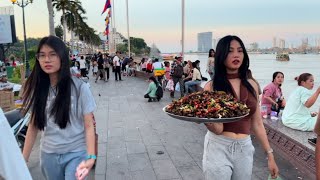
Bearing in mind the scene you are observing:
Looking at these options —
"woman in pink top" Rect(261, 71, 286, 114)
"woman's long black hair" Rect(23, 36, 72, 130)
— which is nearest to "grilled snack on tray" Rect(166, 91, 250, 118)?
"woman's long black hair" Rect(23, 36, 72, 130)

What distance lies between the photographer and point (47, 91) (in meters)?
2.29

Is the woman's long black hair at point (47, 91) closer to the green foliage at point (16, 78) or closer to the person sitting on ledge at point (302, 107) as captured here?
the person sitting on ledge at point (302, 107)

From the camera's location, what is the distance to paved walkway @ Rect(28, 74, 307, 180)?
4527 mm

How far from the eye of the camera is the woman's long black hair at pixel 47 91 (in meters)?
2.21

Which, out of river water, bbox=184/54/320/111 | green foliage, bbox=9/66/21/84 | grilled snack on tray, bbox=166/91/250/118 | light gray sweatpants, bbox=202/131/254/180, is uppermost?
grilled snack on tray, bbox=166/91/250/118

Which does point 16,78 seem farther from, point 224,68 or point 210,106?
point 210,106

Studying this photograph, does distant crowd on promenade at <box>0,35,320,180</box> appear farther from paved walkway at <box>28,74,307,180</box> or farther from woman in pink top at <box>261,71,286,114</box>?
woman in pink top at <box>261,71,286,114</box>

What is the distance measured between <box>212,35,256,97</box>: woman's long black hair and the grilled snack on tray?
9 centimetres

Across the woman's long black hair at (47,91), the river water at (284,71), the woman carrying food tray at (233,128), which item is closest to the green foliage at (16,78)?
the river water at (284,71)

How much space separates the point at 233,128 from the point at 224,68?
1.44 ft

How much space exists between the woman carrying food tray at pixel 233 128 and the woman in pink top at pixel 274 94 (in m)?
4.21

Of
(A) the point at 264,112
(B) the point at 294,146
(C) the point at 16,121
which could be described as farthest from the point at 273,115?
(C) the point at 16,121

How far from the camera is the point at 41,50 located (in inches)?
87.2

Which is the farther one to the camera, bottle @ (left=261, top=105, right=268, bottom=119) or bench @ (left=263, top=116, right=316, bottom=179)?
bottle @ (left=261, top=105, right=268, bottom=119)
